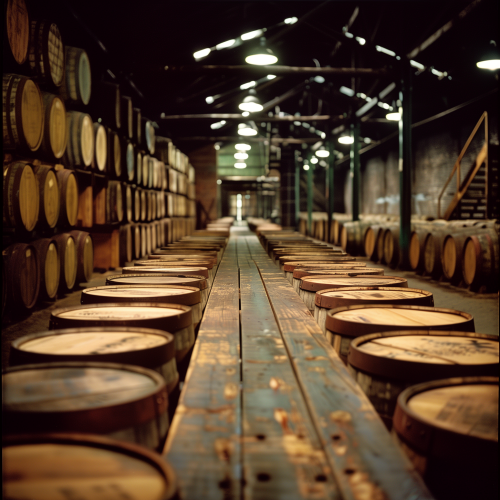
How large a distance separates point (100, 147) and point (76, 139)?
1.21 metres

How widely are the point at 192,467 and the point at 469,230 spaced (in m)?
8.14

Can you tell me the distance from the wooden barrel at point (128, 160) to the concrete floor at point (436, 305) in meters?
2.24

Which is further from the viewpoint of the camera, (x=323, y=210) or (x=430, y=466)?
(x=323, y=210)

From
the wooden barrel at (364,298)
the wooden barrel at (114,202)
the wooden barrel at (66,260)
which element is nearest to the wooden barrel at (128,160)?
the wooden barrel at (114,202)

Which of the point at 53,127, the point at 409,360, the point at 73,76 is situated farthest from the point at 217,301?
the point at 73,76

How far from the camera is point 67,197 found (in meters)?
7.02

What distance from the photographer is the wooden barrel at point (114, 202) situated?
31.5ft

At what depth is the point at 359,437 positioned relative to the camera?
141 cm

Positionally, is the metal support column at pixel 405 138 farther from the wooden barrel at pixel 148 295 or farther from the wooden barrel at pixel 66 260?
the wooden barrel at pixel 148 295

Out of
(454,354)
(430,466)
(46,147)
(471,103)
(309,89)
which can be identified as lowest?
(430,466)

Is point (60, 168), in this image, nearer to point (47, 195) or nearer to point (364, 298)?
point (47, 195)

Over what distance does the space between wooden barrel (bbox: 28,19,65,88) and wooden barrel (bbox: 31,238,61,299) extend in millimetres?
2055

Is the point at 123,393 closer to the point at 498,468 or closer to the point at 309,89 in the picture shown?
the point at 498,468

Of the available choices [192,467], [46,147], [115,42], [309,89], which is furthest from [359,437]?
[309,89]
